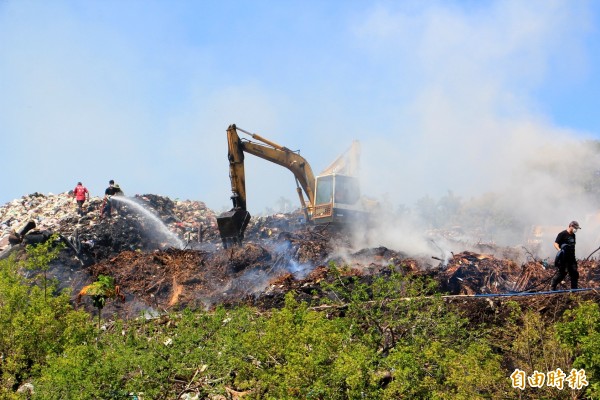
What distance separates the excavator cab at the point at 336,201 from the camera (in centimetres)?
1769

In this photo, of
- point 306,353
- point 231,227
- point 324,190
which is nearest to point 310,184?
point 324,190

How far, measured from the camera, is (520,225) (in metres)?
28.8

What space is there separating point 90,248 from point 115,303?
475 centimetres

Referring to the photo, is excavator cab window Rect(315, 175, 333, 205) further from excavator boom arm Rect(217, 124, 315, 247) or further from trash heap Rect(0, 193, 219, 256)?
trash heap Rect(0, 193, 219, 256)

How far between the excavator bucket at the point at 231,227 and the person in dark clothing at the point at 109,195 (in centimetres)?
686

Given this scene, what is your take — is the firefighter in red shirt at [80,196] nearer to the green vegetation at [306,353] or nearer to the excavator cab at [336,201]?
the excavator cab at [336,201]

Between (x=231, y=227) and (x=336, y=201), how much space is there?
3.89m

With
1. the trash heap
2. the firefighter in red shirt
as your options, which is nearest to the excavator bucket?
the trash heap

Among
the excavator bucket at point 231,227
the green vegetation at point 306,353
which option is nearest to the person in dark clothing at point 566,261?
the green vegetation at point 306,353

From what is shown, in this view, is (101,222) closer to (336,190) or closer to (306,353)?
(336,190)

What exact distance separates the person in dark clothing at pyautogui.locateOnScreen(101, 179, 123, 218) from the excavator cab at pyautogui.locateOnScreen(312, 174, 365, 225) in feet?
23.7

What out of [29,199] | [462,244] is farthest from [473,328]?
[29,199]

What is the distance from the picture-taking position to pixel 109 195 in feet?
71.2

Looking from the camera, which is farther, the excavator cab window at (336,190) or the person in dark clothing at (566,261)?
the excavator cab window at (336,190)
